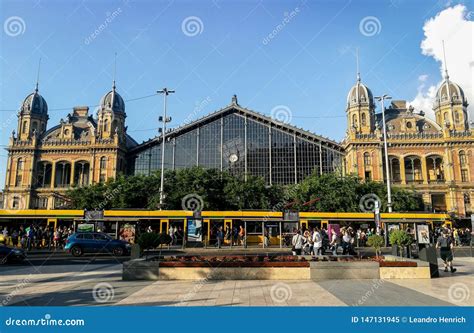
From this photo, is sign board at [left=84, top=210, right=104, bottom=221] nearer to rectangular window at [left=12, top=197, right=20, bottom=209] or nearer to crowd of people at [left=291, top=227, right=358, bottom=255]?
crowd of people at [left=291, top=227, right=358, bottom=255]

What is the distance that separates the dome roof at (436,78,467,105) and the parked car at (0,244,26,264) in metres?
65.3

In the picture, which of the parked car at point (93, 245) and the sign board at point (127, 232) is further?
the sign board at point (127, 232)

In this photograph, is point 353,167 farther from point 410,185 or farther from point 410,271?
point 410,271

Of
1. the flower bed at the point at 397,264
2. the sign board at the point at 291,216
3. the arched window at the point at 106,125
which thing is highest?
the arched window at the point at 106,125

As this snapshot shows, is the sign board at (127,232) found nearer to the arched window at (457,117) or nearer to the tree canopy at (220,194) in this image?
the tree canopy at (220,194)

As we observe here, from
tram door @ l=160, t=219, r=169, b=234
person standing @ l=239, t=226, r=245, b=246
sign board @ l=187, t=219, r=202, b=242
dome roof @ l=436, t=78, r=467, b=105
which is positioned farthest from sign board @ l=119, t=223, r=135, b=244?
dome roof @ l=436, t=78, r=467, b=105

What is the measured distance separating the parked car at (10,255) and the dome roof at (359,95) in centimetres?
5567

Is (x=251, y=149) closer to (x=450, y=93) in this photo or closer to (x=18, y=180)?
(x=450, y=93)

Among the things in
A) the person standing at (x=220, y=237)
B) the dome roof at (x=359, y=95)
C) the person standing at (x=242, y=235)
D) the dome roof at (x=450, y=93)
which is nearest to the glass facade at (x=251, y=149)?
the dome roof at (x=359, y=95)

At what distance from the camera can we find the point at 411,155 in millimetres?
57375

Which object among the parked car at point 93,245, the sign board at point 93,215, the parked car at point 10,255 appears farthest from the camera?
the sign board at point 93,215

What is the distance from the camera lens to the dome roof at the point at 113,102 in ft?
209

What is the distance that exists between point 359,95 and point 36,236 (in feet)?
177

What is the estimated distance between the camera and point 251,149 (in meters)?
56.3
